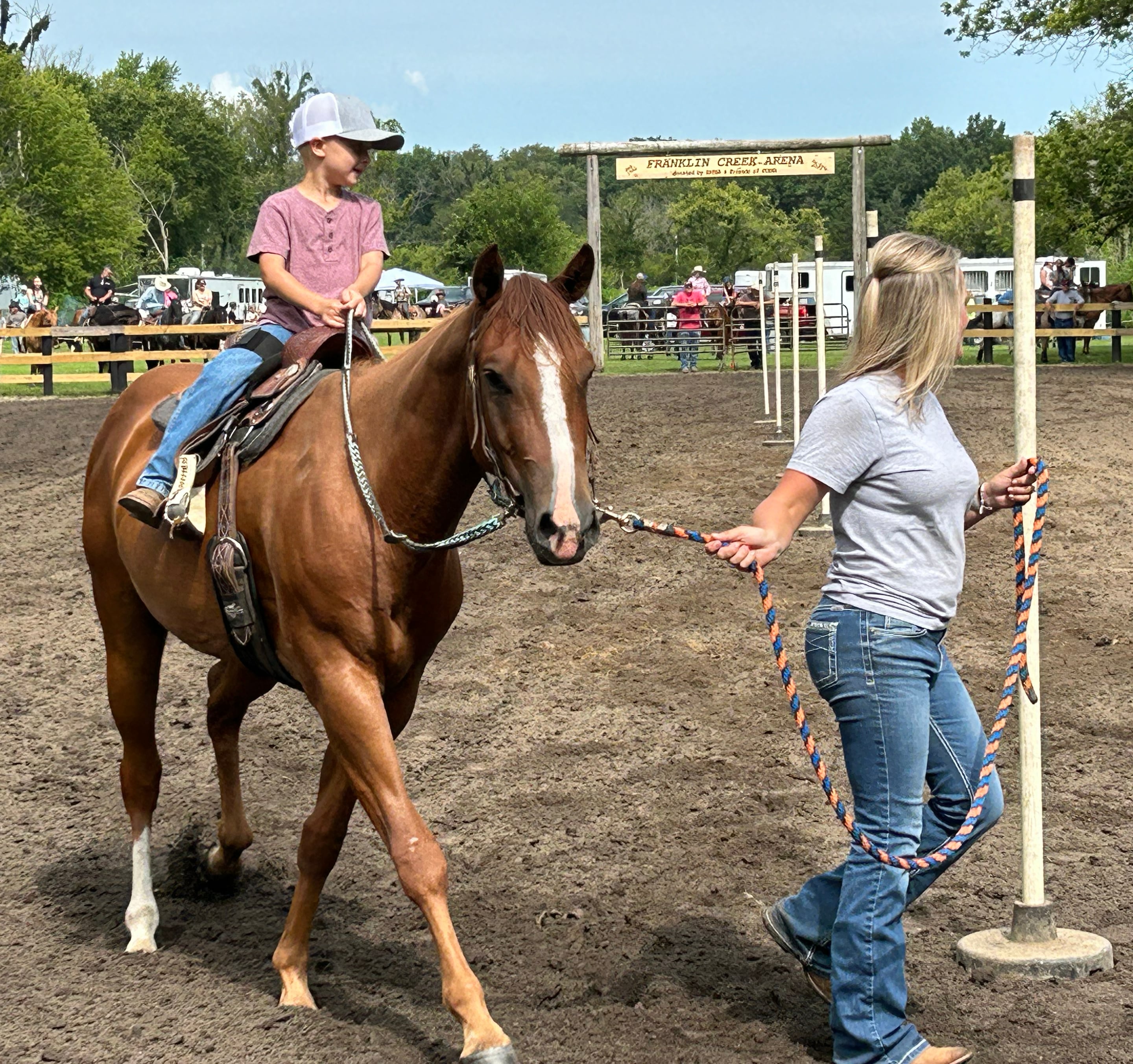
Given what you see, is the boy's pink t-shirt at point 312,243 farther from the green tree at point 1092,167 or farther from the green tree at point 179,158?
the green tree at point 179,158

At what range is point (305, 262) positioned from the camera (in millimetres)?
4996

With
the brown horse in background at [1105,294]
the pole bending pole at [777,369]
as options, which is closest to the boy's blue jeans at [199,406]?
the pole bending pole at [777,369]

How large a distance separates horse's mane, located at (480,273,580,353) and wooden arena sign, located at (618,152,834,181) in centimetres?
2063

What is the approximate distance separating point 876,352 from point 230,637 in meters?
2.31

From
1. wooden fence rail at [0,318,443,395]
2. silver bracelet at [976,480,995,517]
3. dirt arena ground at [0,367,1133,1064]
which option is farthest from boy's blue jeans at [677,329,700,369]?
silver bracelet at [976,480,995,517]

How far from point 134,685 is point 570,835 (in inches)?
72.7

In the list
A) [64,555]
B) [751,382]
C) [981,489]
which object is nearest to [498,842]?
[981,489]

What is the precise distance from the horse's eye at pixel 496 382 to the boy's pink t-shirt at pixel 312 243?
4.91ft

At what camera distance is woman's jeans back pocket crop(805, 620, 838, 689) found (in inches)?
141

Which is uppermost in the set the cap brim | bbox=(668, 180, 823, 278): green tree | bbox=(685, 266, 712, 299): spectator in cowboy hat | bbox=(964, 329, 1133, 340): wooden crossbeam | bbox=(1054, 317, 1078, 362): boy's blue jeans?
bbox=(668, 180, 823, 278): green tree

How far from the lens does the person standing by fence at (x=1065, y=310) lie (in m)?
26.1

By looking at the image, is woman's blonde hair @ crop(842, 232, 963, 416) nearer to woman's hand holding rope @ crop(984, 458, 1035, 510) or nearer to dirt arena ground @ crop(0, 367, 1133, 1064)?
woman's hand holding rope @ crop(984, 458, 1035, 510)

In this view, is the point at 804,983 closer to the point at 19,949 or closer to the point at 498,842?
the point at 498,842

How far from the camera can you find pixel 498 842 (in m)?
5.75
